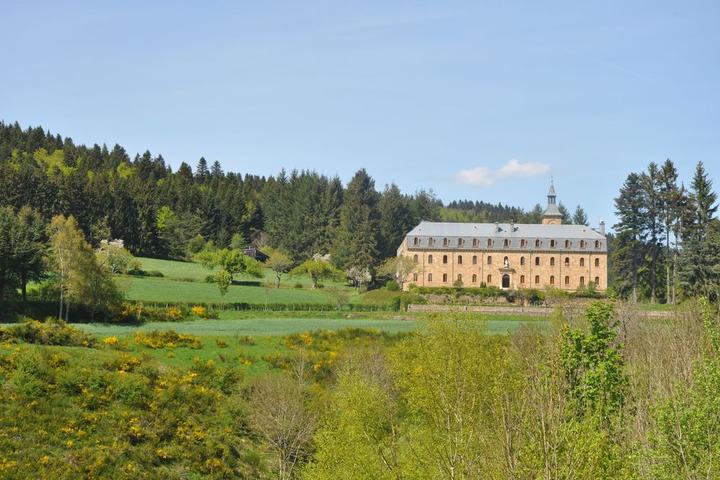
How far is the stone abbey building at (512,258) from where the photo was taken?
93.8m

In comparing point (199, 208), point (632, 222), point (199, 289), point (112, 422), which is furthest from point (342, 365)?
point (199, 208)

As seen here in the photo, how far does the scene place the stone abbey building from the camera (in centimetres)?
9375

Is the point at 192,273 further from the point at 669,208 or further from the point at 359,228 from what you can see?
the point at 669,208

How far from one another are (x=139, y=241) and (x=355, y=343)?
6299 centimetres

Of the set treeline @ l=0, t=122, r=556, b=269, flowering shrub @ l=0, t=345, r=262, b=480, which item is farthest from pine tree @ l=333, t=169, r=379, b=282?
flowering shrub @ l=0, t=345, r=262, b=480

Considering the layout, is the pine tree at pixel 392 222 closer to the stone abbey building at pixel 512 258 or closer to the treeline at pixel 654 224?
the stone abbey building at pixel 512 258

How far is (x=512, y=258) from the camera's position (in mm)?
A: 94750

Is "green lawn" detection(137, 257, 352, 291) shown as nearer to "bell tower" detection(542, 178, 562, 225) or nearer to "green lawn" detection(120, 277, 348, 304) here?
"green lawn" detection(120, 277, 348, 304)

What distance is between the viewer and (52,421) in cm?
2720

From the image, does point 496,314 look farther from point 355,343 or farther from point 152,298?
point 152,298

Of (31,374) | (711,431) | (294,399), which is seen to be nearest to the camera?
(711,431)

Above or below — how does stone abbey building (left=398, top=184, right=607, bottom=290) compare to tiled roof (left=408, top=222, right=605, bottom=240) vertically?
below

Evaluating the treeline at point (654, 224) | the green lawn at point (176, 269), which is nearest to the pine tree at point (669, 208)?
the treeline at point (654, 224)

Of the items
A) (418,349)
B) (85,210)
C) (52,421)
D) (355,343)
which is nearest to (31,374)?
(52,421)
